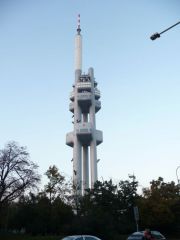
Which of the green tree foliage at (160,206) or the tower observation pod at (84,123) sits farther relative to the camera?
the tower observation pod at (84,123)

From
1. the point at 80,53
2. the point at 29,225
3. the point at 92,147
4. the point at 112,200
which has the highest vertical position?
the point at 80,53

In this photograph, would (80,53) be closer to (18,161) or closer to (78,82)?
(78,82)

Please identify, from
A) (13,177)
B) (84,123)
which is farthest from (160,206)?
(84,123)

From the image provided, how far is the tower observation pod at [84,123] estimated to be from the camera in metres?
106

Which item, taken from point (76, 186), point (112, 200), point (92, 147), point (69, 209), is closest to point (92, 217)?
point (69, 209)

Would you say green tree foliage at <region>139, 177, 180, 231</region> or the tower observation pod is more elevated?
the tower observation pod

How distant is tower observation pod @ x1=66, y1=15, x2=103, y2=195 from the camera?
106m

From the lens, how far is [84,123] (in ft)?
352

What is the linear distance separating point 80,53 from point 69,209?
6956 cm

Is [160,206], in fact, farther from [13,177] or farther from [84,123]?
[84,123]

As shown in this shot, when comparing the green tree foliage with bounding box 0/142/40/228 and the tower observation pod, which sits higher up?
the tower observation pod

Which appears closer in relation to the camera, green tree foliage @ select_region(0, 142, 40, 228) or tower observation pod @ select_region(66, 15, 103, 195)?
green tree foliage @ select_region(0, 142, 40, 228)

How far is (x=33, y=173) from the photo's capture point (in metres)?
56.7

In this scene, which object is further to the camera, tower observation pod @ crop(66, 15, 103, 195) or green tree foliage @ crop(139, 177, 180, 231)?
tower observation pod @ crop(66, 15, 103, 195)
